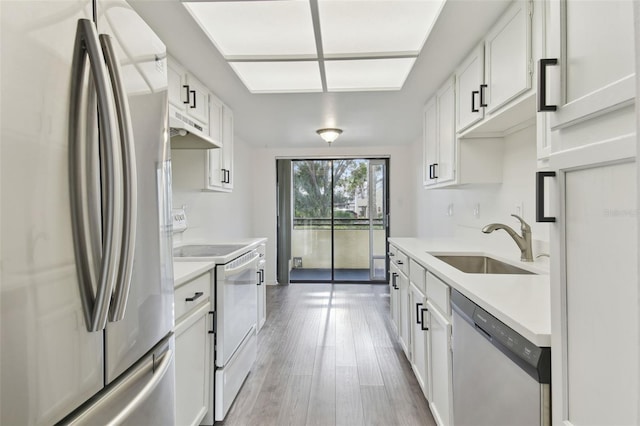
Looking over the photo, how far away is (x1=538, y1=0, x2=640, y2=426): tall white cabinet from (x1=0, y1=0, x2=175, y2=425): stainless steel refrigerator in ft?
3.40

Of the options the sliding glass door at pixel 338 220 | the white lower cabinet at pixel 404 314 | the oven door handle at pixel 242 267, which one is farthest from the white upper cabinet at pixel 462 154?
the sliding glass door at pixel 338 220

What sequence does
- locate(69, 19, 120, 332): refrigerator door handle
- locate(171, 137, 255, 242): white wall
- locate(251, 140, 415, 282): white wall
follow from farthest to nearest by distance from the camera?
locate(251, 140, 415, 282): white wall
locate(171, 137, 255, 242): white wall
locate(69, 19, 120, 332): refrigerator door handle

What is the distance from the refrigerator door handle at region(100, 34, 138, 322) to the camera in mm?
735

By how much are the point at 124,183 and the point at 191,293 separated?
92 centimetres

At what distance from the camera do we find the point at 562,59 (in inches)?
29.0

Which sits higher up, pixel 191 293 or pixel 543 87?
pixel 543 87

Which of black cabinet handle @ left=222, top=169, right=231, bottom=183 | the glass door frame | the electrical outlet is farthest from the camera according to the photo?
the glass door frame

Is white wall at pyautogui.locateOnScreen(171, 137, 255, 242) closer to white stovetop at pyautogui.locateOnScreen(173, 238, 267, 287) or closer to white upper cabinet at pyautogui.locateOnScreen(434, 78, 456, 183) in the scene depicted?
white stovetop at pyautogui.locateOnScreen(173, 238, 267, 287)

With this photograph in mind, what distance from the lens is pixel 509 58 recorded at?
1.53m

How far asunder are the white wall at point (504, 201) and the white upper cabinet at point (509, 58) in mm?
451

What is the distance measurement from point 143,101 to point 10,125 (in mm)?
398

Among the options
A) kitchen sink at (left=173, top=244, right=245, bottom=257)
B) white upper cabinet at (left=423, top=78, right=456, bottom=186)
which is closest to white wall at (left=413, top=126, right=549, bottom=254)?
white upper cabinet at (left=423, top=78, right=456, bottom=186)

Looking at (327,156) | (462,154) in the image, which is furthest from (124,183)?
(327,156)

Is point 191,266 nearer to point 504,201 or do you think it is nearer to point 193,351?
point 193,351
